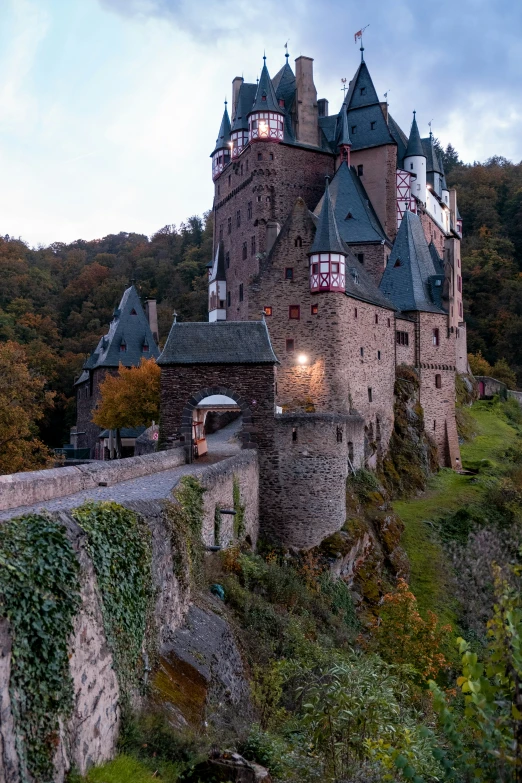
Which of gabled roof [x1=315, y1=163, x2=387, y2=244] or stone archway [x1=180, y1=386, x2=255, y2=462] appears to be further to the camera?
gabled roof [x1=315, y1=163, x2=387, y2=244]

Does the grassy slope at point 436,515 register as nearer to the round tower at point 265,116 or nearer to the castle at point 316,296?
the castle at point 316,296

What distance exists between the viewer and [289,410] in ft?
103

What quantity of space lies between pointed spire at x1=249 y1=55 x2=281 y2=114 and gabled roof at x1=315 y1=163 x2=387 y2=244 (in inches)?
211

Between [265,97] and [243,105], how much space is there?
457cm

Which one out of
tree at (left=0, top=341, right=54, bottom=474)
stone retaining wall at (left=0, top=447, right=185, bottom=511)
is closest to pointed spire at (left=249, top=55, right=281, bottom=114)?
tree at (left=0, top=341, right=54, bottom=474)

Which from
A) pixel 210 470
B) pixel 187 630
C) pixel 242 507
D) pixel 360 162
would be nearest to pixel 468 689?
pixel 187 630

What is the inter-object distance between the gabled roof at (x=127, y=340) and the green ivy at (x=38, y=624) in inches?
1669

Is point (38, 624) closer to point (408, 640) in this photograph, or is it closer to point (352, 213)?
point (408, 640)

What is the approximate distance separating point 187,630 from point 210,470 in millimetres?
5162

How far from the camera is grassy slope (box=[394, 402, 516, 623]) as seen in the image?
26.2 metres

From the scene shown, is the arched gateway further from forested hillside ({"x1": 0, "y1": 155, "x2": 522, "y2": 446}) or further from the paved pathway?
forested hillside ({"x1": 0, "y1": 155, "x2": 522, "y2": 446})

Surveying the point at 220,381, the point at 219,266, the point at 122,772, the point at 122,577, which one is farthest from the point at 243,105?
the point at 122,772

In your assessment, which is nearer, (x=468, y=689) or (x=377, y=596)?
(x=468, y=689)

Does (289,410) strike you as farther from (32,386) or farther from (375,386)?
(32,386)
